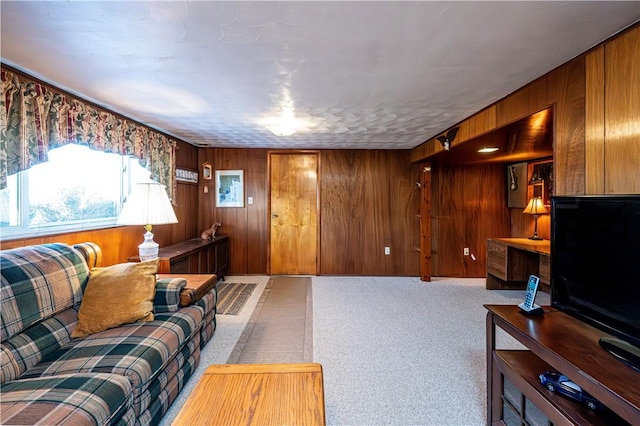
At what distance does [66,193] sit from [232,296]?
6.87ft

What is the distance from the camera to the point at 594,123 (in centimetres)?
154

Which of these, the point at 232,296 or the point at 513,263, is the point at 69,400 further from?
the point at 513,263

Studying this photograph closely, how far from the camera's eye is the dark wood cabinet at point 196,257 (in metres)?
2.99

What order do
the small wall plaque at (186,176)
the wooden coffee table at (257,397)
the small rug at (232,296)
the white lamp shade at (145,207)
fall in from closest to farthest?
the wooden coffee table at (257,397) → the white lamp shade at (145,207) → the small rug at (232,296) → the small wall plaque at (186,176)

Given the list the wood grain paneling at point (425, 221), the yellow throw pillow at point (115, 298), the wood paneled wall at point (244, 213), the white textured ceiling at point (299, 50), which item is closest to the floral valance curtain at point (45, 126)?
the white textured ceiling at point (299, 50)

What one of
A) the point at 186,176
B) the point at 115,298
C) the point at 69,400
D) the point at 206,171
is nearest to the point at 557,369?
the point at 69,400

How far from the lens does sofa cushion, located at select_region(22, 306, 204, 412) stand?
1384 millimetres

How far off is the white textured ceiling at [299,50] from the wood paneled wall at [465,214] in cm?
233

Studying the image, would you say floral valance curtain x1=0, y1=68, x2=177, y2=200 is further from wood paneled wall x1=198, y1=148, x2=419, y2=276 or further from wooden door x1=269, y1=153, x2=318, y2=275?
wooden door x1=269, y1=153, x2=318, y2=275

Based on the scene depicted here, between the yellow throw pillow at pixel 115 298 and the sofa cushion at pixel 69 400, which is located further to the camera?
the yellow throw pillow at pixel 115 298

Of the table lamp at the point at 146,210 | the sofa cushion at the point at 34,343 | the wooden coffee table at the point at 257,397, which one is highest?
the table lamp at the point at 146,210

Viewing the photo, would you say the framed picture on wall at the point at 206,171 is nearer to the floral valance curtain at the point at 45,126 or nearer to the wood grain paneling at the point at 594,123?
the floral valance curtain at the point at 45,126

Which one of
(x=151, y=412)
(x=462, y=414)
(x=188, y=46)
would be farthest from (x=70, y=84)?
(x=462, y=414)

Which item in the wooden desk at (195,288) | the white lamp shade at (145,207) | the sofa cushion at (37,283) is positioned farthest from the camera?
the white lamp shade at (145,207)
